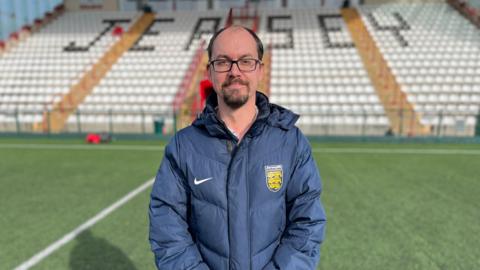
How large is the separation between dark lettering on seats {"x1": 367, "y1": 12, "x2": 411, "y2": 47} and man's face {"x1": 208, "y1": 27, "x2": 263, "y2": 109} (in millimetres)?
17827

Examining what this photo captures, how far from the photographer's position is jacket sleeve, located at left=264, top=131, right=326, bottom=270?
1.57m

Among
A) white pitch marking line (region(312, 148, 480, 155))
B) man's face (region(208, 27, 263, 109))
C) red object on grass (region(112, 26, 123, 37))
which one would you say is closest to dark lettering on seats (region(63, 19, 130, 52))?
→ red object on grass (region(112, 26, 123, 37))

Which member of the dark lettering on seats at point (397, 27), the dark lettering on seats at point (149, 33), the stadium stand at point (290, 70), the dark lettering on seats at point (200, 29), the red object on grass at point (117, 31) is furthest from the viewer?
the red object on grass at point (117, 31)

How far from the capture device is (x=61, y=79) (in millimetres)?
15969

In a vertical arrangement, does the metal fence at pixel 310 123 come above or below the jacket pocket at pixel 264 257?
below

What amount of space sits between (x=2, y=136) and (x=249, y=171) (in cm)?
1439

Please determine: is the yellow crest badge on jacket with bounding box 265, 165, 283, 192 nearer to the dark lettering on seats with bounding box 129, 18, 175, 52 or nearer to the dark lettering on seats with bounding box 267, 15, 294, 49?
the dark lettering on seats with bounding box 267, 15, 294, 49

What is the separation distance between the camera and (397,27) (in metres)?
18.4

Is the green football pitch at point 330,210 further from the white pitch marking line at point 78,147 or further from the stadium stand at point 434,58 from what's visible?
the stadium stand at point 434,58

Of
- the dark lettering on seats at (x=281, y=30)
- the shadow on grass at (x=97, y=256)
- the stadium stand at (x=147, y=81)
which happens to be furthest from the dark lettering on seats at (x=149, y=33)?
the shadow on grass at (x=97, y=256)

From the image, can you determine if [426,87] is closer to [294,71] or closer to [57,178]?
[294,71]

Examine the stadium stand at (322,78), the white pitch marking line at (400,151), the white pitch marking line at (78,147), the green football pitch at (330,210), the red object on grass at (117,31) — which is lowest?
the white pitch marking line at (78,147)

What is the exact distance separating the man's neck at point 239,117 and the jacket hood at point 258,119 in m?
0.04

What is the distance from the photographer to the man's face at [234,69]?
56.2 inches
